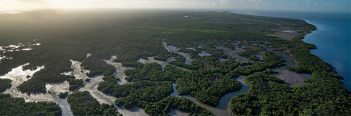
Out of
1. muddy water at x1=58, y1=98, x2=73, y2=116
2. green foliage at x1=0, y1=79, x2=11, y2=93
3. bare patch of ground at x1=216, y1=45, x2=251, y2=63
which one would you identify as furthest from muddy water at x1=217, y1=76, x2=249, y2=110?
green foliage at x1=0, y1=79, x2=11, y2=93

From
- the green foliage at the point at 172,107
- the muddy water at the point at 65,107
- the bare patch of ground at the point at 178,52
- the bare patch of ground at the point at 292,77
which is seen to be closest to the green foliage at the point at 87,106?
the muddy water at the point at 65,107

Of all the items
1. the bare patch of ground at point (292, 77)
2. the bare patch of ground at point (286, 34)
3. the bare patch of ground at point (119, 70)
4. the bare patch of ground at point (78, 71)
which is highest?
the bare patch of ground at point (292, 77)

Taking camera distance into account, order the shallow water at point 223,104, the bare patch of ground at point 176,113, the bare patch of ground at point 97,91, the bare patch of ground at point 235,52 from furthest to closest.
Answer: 1. the bare patch of ground at point 235,52
2. the bare patch of ground at point 97,91
3. the shallow water at point 223,104
4. the bare patch of ground at point 176,113

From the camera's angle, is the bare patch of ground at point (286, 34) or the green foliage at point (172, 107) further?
the bare patch of ground at point (286, 34)

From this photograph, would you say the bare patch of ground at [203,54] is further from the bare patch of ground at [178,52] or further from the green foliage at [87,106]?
the green foliage at [87,106]

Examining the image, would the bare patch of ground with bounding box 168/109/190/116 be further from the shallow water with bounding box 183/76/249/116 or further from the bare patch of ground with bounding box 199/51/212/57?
the bare patch of ground with bounding box 199/51/212/57

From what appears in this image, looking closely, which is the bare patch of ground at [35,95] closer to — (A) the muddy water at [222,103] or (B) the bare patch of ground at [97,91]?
(B) the bare patch of ground at [97,91]

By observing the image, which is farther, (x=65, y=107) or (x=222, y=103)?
(x=222, y=103)

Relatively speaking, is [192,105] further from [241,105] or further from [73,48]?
[73,48]

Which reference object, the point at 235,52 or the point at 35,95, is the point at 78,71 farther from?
the point at 235,52

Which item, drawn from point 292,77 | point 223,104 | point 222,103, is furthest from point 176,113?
point 292,77

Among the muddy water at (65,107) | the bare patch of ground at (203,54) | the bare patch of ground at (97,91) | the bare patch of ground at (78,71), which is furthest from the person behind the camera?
the bare patch of ground at (203,54)

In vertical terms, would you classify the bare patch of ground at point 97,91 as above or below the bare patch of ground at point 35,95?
above

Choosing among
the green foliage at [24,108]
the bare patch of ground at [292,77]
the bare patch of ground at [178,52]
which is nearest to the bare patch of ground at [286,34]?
the bare patch of ground at [178,52]
